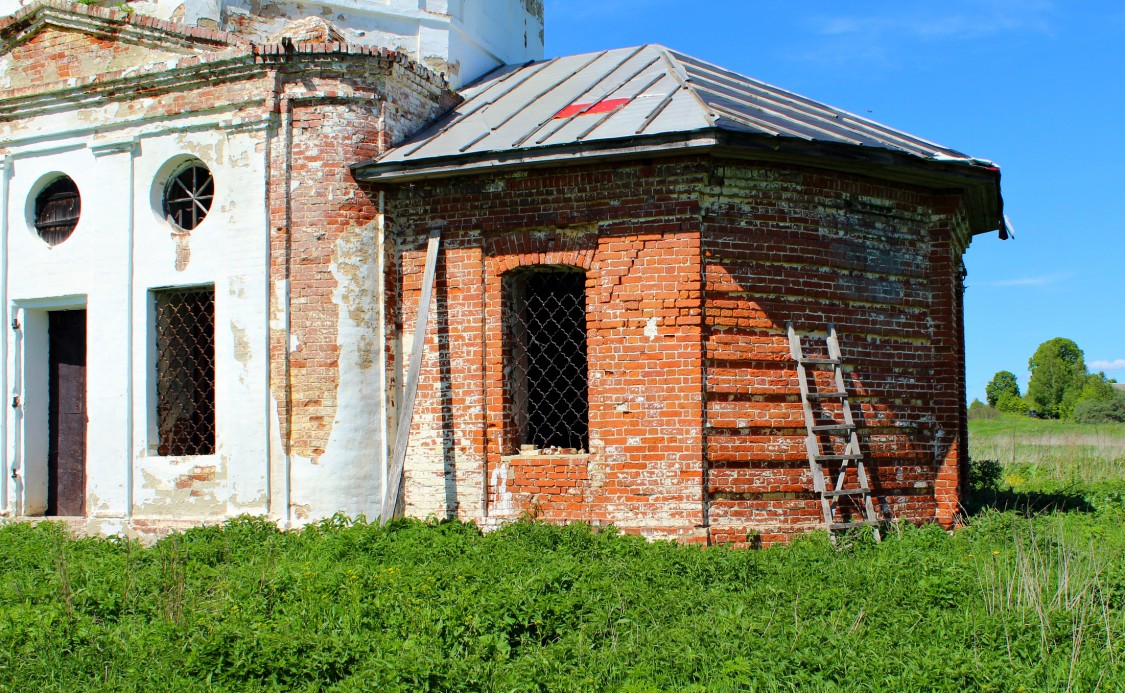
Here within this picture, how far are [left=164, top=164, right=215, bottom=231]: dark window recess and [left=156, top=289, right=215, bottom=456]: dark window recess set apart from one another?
70 cm

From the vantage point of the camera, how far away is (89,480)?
9641 millimetres

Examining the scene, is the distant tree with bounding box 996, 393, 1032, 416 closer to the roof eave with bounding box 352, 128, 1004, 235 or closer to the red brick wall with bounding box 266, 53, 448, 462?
the roof eave with bounding box 352, 128, 1004, 235

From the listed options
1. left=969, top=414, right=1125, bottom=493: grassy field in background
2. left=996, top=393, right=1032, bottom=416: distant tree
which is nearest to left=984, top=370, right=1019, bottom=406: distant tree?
left=996, top=393, right=1032, bottom=416: distant tree

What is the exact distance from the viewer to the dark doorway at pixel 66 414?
397 inches

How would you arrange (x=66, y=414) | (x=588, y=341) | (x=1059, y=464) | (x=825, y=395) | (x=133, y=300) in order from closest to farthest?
(x=825, y=395) < (x=588, y=341) < (x=133, y=300) < (x=66, y=414) < (x=1059, y=464)

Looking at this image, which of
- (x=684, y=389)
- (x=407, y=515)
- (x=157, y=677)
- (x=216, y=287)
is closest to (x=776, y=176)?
(x=684, y=389)

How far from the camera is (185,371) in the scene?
9.72 m

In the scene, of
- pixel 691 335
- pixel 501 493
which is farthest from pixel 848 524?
pixel 501 493

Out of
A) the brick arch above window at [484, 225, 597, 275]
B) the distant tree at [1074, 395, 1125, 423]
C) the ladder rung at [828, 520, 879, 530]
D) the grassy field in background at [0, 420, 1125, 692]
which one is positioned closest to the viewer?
the grassy field in background at [0, 420, 1125, 692]

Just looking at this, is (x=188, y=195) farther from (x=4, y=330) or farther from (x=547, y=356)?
(x=547, y=356)

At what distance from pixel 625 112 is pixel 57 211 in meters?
5.95

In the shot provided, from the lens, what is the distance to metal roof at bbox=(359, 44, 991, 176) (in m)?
8.33

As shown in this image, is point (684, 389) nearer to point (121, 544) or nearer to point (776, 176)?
point (776, 176)

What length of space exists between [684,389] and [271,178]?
417 cm
